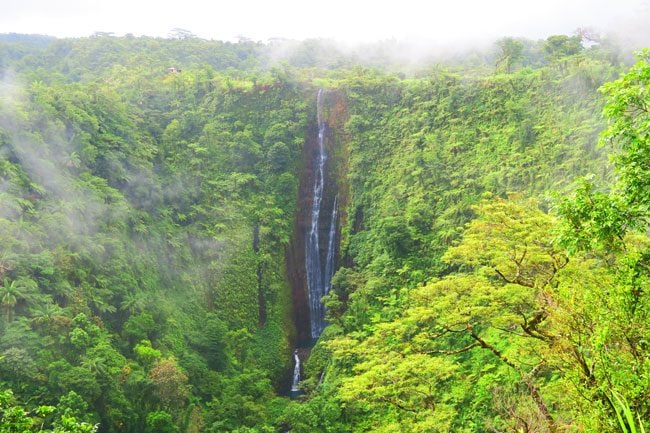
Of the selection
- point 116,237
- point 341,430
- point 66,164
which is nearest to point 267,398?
point 341,430

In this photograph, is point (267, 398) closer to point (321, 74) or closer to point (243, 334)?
point (243, 334)

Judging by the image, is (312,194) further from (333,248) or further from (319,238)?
(333,248)

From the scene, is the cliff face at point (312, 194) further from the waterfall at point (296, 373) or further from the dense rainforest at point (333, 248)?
the waterfall at point (296, 373)

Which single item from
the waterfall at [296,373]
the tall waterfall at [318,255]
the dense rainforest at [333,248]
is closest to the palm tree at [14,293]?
the dense rainforest at [333,248]

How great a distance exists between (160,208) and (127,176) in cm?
237

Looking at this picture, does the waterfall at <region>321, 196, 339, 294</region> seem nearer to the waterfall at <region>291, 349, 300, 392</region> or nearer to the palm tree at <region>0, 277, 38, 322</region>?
the waterfall at <region>291, 349, 300, 392</region>

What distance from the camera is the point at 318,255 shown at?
98.2ft

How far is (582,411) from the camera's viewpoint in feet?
19.9

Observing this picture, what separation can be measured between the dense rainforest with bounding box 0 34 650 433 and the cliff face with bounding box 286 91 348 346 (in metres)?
0.14

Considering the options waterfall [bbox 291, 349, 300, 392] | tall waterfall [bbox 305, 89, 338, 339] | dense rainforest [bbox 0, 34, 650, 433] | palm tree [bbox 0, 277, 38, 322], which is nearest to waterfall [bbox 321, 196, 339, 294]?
tall waterfall [bbox 305, 89, 338, 339]

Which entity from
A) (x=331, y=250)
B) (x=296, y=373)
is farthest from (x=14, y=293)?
(x=331, y=250)

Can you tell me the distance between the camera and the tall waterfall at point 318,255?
28.4 metres

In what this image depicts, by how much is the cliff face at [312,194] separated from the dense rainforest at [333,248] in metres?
0.14

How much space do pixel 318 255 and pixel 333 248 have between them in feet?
3.41
